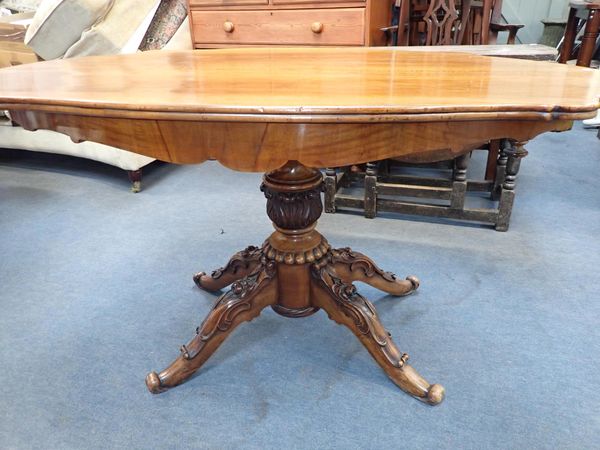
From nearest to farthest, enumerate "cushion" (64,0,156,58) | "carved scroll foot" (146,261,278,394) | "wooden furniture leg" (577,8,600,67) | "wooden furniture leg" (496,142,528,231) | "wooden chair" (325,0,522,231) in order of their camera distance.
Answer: "carved scroll foot" (146,261,278,394) < "wooden furniture leg" (496,142,528,231) < "wooden chair" (325,0,522,231) < "cushion" (64,0,156,58) < "wooden furniture leg" (577,8,600,67)

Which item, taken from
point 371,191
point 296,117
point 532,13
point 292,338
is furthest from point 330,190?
point 532,13

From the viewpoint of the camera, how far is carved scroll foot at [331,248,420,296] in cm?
134

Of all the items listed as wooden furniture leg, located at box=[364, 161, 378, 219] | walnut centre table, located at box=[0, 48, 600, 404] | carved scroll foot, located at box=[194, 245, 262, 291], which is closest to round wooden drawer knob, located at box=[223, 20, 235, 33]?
wooden furniture leg, located at box=[364, 161, 378, 219]

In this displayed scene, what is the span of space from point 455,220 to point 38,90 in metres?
1.60

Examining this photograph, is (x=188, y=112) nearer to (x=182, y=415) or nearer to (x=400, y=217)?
(x=182, y=415)

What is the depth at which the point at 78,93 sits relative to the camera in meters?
0.80

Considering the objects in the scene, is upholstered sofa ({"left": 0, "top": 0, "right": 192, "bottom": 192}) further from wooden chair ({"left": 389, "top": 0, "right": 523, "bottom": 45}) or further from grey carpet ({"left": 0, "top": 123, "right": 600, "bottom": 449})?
wooden chair ({"left": 389, "top": 0, "right": 523, "bottom": 45})

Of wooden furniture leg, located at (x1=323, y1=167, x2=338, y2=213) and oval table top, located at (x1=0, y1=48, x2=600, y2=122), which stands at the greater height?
oval table top, located at (x1=0, y1=48, x2=600, y2=122)

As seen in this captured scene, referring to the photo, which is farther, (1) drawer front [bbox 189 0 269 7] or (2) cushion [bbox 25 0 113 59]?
(1) drawer front [bbox 189 0 269 7]

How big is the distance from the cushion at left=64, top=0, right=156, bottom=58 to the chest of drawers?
1.12 ft

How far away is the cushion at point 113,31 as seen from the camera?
2158 millimetres

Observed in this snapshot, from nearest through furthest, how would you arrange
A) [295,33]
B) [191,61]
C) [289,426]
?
[289,426] < [191,61] < [295,33]

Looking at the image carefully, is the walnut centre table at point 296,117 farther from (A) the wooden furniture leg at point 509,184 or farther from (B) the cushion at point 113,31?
(B) the cushion at point 113,31

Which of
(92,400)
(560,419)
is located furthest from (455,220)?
(92,400)
